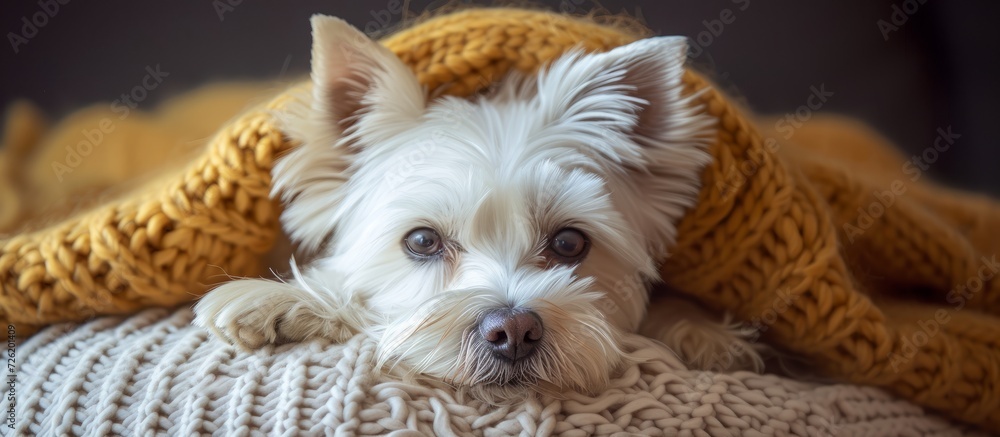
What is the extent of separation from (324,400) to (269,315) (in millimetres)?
192

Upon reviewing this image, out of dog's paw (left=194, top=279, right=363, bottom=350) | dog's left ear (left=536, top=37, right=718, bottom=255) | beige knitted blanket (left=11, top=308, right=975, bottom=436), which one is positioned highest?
dog's left ear (left=536, top=37, right=718, bottom=255)

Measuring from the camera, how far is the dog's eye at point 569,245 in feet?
3.45

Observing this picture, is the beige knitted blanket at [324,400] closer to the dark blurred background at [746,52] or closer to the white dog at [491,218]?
the white dog at [491,218]

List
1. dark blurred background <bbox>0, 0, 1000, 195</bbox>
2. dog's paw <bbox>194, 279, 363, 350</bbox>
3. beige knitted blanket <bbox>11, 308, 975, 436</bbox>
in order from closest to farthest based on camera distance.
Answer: beige knitted blanket <bbox>11, 308, 975, 436</bbox>, dog's paw <bbox>194, 279, 363, 350</bbox>, dark blurred background <bbox>0, 0, 1000, 195</bbox>

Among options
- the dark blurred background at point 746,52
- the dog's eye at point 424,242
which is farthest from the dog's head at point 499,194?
the dark blurred background at point 746,52

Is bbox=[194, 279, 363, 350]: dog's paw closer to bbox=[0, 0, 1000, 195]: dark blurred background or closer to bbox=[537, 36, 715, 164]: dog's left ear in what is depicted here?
bbox=[537, 36, 715, 164]: dog's left ear

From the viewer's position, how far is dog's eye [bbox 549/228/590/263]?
1.05m

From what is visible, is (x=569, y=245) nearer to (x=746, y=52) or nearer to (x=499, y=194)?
(x=499, y=194)

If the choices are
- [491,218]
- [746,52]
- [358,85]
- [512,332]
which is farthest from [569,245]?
[746,52]

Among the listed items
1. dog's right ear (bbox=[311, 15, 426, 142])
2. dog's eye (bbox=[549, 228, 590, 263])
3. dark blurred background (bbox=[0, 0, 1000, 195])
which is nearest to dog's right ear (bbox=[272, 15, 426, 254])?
dog's right ear (bbox=[311, 15, 426, 142])

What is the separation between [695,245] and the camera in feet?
3.81

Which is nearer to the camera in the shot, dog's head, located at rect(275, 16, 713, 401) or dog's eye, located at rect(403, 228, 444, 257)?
dog's head, located at rect(275, 16, 713, 401)

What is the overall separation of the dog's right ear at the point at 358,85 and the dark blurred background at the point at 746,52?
423mm

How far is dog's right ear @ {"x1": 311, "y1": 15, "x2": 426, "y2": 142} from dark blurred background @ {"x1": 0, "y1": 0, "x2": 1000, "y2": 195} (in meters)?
0.42
